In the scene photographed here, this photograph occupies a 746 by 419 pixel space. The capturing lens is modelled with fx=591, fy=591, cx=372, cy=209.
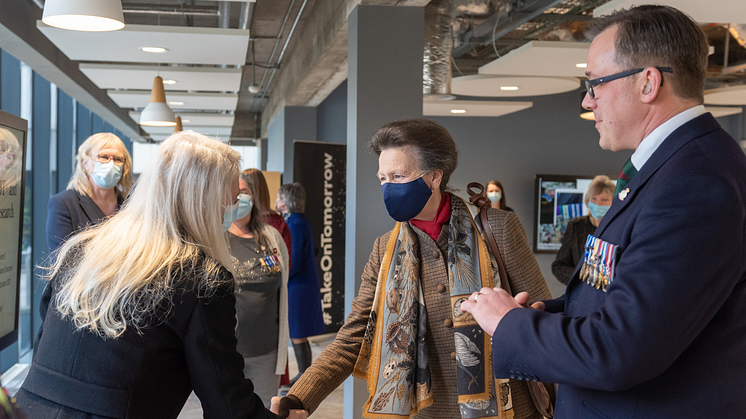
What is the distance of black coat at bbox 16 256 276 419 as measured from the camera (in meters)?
1.28

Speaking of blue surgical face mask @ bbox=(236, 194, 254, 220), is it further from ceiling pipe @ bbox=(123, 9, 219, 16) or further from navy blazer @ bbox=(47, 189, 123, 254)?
ceiling pipe @ bbox=(123, 9, 219, 16)

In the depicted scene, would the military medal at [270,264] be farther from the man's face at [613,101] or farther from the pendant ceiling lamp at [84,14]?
the man's face at [613,101]

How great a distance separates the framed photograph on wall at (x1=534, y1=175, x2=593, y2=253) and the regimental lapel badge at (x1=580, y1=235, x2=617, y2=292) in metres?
7.90

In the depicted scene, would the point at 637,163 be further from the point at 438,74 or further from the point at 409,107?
the point at 438,74

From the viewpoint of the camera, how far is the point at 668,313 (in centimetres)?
93

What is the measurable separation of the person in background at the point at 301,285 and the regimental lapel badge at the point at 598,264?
4.06m

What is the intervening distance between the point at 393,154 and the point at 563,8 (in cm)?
478

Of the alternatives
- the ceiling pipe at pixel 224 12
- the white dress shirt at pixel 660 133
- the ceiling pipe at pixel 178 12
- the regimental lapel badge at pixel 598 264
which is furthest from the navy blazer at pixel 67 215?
the ceiling pipe at pixel 178 12

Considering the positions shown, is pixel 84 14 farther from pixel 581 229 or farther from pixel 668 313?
pixel 581 229

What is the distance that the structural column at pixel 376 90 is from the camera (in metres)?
3.86

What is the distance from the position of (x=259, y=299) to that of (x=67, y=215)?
1137mm

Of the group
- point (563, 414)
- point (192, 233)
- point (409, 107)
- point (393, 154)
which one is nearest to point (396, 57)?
point (409, 107)

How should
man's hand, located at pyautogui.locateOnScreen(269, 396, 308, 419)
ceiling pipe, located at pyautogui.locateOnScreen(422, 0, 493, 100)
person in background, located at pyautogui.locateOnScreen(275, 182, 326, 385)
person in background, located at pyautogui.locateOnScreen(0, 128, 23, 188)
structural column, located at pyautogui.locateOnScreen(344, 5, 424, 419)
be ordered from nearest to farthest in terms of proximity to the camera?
1. man's hand, located at pyautogui.locateOnScreen(269, 396, 308, 419)
2. person in background, located at pyautogui.locateOnScreen(0, 128, 23, 188)
3. structural column, located at pyautogui.locateOnScreen(344, 5, 424, 419)
4. ceiling pipe, located at pyautogui.locateOnScreen(422, 0, 493, 100)
5. person in background, located at pyautogui.locateOnScreen(275, 182, 326, 385)

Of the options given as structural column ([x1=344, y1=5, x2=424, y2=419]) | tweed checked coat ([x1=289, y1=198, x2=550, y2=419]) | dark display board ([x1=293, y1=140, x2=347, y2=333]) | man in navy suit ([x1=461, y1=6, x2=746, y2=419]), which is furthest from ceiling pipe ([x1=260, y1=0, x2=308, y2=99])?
man in navy suit ([x1=461, y1=6, x2=746, y2=419])
